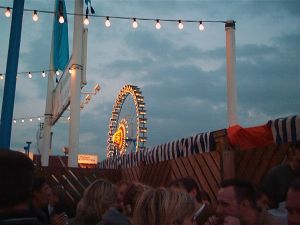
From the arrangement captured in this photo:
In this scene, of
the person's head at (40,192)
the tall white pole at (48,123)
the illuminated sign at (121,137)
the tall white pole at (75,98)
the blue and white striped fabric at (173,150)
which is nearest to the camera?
the person's head at (40,192)

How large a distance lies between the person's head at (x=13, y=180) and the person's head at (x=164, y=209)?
0.64 meters

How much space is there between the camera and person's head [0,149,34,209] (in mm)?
1704

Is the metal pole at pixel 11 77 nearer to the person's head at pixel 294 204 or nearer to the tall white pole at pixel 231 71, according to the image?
the person's head at pixel 294 204

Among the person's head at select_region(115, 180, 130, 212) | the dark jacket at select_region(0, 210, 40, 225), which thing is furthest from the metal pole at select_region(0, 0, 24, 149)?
the dark jacket at select_region(0, 210, 40, 225)

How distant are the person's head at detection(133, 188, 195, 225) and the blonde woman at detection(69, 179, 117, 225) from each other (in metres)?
1.06

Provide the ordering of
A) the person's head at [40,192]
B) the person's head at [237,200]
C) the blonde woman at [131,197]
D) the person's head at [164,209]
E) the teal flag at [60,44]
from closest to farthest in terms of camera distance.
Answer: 1. the person's head at [164,209]
2. the person's head at [237,200]
3. the blonde woman at [131,197]
4. the person's head at [40,192]
5. the teal flag at [60,44]

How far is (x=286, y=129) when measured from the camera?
551 cm

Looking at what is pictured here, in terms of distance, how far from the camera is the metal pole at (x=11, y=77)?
4594mm

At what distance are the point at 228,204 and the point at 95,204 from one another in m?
1.06

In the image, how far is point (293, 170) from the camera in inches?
158

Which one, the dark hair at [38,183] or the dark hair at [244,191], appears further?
the dark hair at [38,183]

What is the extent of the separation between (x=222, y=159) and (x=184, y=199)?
16.1ft

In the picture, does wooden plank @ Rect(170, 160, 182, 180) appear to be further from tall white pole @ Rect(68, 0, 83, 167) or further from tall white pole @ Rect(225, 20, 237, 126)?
tall white pole @ Rect(68, 0, 83, 167)

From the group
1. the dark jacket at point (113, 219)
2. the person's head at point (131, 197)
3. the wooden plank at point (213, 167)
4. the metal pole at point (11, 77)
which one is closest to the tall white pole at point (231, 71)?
the wooden plank at point (213, 167)
